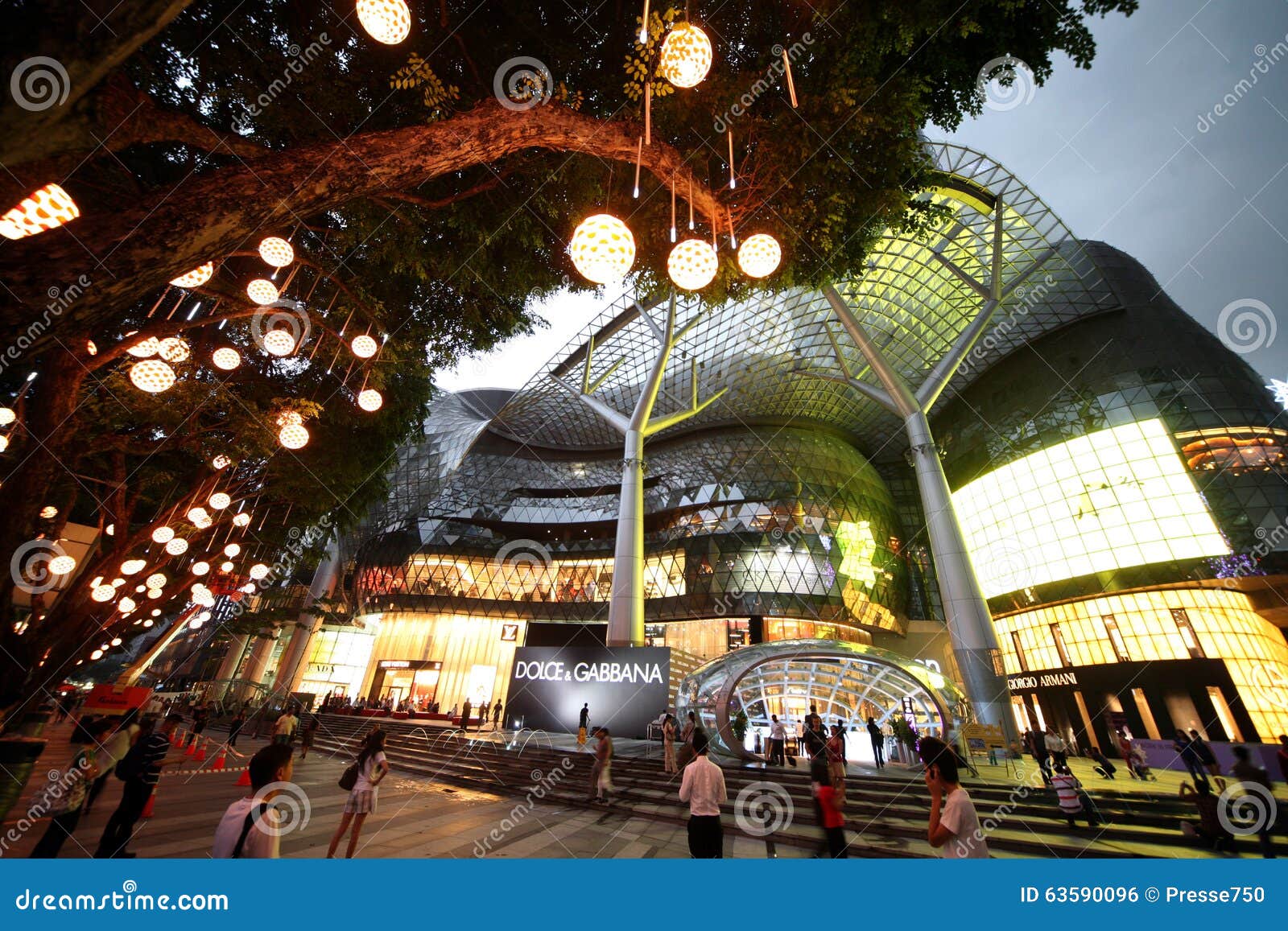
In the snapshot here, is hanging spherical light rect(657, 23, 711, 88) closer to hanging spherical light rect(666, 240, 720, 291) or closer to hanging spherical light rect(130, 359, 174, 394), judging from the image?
hanging spherical light rect(666, 240, 720, 291)

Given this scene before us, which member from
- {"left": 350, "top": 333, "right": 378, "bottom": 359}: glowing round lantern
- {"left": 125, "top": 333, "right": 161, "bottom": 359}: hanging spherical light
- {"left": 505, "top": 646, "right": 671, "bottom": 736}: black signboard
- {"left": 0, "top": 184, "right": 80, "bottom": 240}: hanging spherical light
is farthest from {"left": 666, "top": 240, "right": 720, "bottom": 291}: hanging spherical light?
{"left": 505, "top": 646, "right": 671, "bottom": 736}: black signboard

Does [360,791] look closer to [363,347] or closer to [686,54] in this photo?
[363,347]

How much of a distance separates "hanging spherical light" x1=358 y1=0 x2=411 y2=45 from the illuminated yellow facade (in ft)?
105

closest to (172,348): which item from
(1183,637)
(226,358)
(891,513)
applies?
(226,358)

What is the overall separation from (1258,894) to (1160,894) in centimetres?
66

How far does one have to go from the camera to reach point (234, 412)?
8.59m

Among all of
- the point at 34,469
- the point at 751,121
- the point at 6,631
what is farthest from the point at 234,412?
the point at 751,121

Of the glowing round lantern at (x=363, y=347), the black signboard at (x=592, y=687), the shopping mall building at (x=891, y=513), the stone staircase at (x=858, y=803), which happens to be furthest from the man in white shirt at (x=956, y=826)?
the black signboard at (x=592, y=687)

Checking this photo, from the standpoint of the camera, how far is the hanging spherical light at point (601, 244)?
12.5 ft

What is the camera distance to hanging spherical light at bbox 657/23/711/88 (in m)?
3.81

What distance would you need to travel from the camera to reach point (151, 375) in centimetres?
614

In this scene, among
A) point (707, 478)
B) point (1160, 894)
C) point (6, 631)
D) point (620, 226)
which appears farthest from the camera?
point (707, 478)

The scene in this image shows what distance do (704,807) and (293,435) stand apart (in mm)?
8169

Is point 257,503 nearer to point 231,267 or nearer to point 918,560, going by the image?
point 231,267
